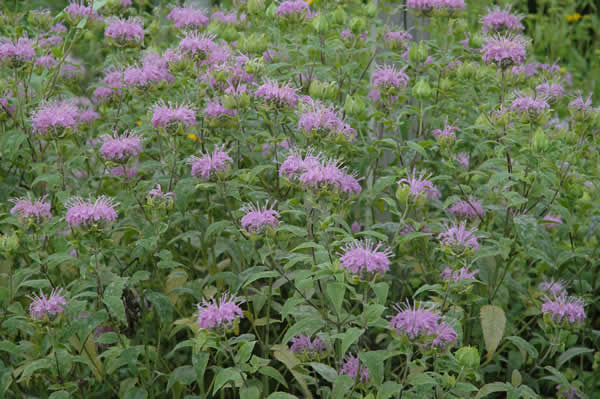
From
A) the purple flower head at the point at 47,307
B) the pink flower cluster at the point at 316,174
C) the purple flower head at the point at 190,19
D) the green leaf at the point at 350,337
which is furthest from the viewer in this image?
the purple flower head at the point at 190,19

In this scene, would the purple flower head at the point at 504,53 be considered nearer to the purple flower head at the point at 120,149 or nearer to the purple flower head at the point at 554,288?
the purple flower head at the point at 554,288

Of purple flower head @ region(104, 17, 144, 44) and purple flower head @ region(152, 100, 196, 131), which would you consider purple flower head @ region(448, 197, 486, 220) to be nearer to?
purple flower head @ region(152, 100, 196, 131)

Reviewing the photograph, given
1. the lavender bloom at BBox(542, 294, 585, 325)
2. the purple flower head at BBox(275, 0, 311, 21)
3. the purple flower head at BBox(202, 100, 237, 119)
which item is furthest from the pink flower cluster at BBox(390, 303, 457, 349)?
the purple flower head at BBox(275, 0, 311, 21)

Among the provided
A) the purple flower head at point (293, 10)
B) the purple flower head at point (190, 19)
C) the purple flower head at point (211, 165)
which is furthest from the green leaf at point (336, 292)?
the purple flower head at point (190, 19)

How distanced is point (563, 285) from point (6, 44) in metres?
1.69

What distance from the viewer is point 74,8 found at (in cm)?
188

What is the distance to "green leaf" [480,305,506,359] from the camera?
148 cm

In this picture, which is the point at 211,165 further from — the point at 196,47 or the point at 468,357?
the point at 468,357

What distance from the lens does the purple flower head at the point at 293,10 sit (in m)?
1.83

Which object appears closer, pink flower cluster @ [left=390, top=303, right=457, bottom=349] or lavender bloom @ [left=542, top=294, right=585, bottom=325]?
pink flower cluster @ [left=390, top=303, right=457, bottom=349]

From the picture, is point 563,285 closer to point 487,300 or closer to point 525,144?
point 487,300

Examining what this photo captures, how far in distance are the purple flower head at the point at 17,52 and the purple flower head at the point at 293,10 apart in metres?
0.68

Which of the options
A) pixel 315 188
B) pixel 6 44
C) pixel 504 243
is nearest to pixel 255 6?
pixel 6 44

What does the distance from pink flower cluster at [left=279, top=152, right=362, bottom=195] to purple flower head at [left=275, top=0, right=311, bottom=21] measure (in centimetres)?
57
